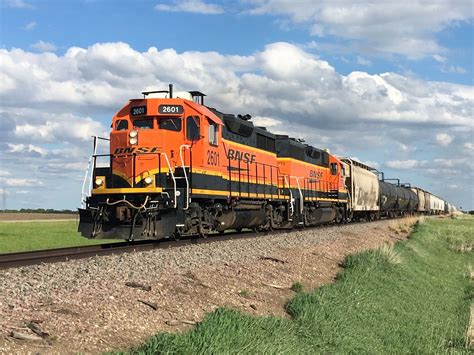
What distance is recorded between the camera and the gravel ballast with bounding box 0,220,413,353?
5500 millimetres

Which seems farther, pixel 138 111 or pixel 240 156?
pixel 240 156

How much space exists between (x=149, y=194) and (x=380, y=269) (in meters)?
6.60

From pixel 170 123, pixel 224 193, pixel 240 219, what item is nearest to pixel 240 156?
pixel 240 219

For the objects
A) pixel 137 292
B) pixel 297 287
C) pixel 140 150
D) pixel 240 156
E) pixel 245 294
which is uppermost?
pixel 240 156

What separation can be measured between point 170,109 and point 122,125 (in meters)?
1.63

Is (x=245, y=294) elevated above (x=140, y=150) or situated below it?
below

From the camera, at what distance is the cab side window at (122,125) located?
15.8 m

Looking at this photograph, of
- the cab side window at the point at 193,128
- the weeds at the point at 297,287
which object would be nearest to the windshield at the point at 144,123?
the cab side window at the point at 193,128

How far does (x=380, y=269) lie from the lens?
14367mm

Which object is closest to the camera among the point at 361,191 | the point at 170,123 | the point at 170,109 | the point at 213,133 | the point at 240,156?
the point at 170,109

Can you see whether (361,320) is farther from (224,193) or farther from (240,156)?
(240,156)

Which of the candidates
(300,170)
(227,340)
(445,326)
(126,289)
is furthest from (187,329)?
(300,170)

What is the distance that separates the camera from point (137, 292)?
7.41 meters

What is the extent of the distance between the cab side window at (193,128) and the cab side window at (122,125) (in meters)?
1.90
